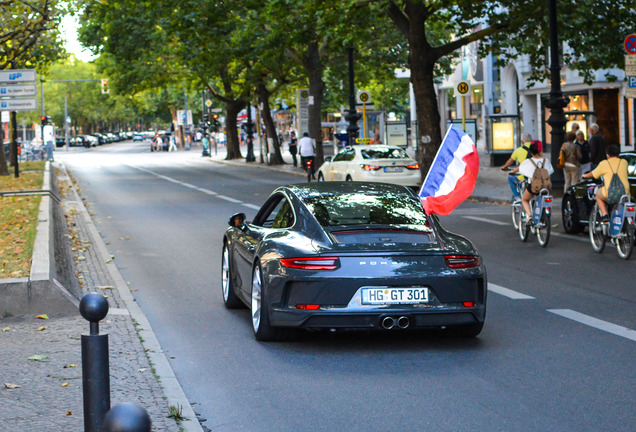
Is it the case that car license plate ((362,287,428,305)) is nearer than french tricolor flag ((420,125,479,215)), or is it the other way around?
car license plate ((362,287,428,305))

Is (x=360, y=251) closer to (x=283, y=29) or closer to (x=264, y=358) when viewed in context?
(x=264, y=358)

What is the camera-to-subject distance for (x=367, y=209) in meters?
9.15

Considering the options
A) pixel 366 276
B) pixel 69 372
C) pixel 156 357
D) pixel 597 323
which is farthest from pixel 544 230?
pixel 69 372

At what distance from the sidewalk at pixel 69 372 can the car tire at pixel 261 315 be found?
2.70 ft

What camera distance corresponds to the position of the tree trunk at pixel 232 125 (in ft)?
213

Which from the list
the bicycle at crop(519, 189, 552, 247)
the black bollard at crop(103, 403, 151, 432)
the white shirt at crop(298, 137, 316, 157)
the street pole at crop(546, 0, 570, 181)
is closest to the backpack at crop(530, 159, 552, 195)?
the bicycle at crop(519, 189, 552, 247)

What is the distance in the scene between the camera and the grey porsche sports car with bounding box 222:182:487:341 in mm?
8305

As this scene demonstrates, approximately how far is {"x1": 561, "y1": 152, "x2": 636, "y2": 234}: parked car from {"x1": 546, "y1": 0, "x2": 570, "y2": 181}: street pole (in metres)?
6.97

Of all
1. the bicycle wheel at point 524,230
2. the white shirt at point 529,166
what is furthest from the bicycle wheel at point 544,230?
the white shirt at point 529,166

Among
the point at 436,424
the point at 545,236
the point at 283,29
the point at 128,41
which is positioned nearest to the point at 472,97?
the point at 128,41

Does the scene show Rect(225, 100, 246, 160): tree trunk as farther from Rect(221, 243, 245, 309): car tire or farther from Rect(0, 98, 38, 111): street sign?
Rect(221, 243, 245, 309): car tire

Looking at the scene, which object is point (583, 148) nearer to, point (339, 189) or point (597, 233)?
point (597, 233)

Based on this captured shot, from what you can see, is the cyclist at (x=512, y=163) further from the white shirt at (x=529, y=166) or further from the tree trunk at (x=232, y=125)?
the tree trunk at (x=232, y=125)

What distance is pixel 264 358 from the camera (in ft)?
27.5
